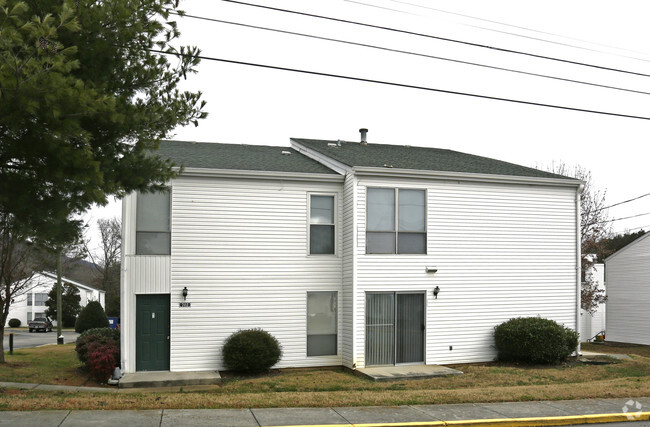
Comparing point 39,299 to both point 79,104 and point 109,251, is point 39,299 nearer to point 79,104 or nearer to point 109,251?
point 109,251

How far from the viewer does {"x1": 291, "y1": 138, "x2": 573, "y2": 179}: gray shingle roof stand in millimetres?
17344

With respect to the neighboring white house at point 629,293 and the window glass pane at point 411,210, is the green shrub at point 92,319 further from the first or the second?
the neighboring white house at point 629,293

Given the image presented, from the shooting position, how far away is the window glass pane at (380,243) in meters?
16.5

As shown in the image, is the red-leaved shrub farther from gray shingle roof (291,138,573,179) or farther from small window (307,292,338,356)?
gray shingle roof (291,138,573,179)

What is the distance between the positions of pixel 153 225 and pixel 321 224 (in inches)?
185

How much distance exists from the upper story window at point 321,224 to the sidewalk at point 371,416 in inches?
297

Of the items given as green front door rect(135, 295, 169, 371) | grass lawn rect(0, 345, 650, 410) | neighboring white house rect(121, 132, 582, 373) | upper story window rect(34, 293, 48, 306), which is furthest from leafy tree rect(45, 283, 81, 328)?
green front door rect(135, 295, 169, 371)

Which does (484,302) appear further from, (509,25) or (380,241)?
(509,25)

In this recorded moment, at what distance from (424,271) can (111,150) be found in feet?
33.9

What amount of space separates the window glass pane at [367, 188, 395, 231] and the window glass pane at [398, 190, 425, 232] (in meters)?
0.29

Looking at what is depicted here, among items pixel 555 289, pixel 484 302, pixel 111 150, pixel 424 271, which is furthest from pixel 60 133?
pixel 555 289

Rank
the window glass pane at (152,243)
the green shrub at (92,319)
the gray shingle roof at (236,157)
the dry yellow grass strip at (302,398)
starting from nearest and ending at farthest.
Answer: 1. the dry yellow grass strip at (302,398)
2. the window glass pane at (152,243)
3. the gray shingle roof at (236,157)
4. the green shrub at (92,319)

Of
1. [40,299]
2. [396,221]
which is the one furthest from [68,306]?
[396,221]

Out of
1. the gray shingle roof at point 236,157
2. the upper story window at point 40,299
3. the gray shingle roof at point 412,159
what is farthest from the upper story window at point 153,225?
the upper story window at point 40,299
